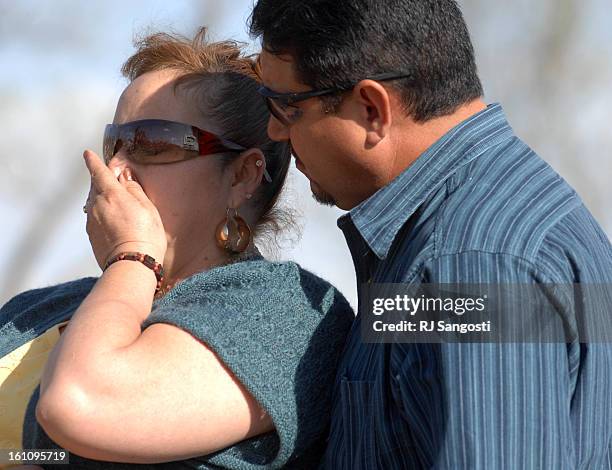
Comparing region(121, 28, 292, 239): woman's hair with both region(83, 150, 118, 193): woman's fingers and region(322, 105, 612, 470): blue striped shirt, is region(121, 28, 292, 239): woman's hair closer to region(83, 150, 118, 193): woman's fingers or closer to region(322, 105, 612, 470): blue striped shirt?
region(83, 150, 118, 193): woman's fingers

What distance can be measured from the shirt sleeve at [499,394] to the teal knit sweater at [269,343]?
0.51 metres

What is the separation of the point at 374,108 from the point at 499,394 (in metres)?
0.76

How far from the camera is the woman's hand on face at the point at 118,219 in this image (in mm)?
2699

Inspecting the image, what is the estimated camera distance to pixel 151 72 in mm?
3113

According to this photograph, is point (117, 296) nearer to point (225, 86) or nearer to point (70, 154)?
point (225, 86)

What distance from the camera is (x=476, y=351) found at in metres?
1.92

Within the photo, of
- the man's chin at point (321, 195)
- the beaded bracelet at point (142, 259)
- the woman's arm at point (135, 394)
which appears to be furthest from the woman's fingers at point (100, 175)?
the man's chin at point (321, 195)

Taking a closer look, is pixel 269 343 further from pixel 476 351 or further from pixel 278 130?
pixel 476 351

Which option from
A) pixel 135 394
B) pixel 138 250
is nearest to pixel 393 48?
pixel 138 250

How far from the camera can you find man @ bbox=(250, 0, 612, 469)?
6.28ft

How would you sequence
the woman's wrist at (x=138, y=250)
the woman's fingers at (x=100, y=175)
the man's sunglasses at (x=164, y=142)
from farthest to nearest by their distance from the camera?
the man's sunglasses at (x=164, y=142) → the woman's fingers at (x=100, y=175) → the woman's wrist at (x=138, y=250)

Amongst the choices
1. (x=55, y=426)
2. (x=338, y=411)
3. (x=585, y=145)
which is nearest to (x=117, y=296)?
(x=55, y=426)

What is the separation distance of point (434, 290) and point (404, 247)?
8.8 inches

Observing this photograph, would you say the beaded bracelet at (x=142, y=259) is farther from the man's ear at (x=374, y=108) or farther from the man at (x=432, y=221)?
the man's ear at (x=374, y=108)
